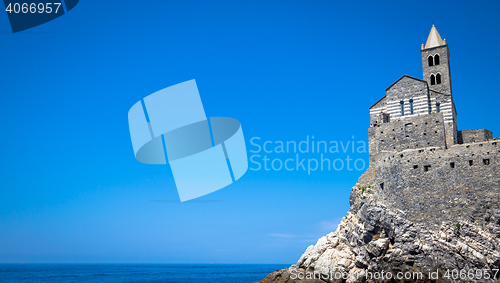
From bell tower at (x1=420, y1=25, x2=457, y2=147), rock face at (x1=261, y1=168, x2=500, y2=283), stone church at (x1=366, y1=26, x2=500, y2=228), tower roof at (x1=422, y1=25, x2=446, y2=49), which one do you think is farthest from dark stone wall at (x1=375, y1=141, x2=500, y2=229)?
tower roof at (x1=422, y1=25, x2=446, y2=49)

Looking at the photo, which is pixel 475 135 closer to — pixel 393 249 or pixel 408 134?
pixel 408 134

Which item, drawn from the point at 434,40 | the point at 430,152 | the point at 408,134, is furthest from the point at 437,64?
the point at 430,152

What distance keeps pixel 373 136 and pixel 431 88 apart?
393 inches

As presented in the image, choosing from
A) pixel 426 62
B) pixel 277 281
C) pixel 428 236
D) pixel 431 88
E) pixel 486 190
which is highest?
pixel 426 62

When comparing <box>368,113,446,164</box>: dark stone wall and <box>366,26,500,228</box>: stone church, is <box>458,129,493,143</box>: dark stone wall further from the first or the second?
<box>368,113,446,164</box>: dark stone wall

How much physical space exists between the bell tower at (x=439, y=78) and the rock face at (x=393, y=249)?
10626 mm

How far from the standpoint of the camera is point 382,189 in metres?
42.0

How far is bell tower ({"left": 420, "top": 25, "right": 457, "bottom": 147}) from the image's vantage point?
45.1 metres

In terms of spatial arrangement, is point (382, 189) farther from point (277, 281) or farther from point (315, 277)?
point (277, 281)

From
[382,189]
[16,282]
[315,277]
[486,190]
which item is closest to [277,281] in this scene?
[315,277]

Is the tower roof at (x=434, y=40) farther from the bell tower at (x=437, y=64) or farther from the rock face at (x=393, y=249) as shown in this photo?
the rock face at (x=393, y=249)

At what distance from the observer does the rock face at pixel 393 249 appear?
33750 mm

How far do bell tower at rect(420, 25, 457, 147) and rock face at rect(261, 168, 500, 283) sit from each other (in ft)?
34.9

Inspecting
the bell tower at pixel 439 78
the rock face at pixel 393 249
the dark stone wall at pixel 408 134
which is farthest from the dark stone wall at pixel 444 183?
the bell tower at pixel 439 78
